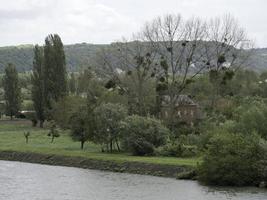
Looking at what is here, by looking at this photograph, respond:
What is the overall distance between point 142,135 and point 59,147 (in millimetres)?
13427

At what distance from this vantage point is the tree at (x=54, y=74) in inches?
3939

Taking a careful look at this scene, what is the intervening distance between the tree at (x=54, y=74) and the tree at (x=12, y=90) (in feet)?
51.7

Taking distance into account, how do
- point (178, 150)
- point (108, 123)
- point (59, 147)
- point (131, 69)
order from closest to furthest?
point (178, 150) → point (108, 123) → point (59, 147) → point (131, 69)

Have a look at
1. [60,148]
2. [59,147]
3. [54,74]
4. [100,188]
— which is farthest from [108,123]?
[54,74]

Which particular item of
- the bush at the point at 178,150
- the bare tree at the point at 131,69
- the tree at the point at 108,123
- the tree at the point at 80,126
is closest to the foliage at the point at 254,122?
the bush at the point at 178,150

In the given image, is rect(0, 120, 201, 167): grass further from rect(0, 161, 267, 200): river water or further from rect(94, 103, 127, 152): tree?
rect(0, 161, 267, 200): river water

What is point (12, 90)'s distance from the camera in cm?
11556

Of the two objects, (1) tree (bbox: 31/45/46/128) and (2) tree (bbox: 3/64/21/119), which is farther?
(2) tree (bbox: 3/64/21/119)

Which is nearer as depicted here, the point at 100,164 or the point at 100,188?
the point at 100,188

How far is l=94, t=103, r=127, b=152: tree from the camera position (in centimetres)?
6450

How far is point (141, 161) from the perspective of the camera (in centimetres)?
5544

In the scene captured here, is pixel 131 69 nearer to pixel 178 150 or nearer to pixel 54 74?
pixel 54 74

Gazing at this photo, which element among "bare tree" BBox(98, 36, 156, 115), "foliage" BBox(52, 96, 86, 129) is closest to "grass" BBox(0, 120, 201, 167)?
"foliage" BBox(52, 96, 86, 129)

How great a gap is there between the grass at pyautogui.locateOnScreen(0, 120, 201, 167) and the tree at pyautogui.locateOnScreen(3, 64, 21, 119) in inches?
546
